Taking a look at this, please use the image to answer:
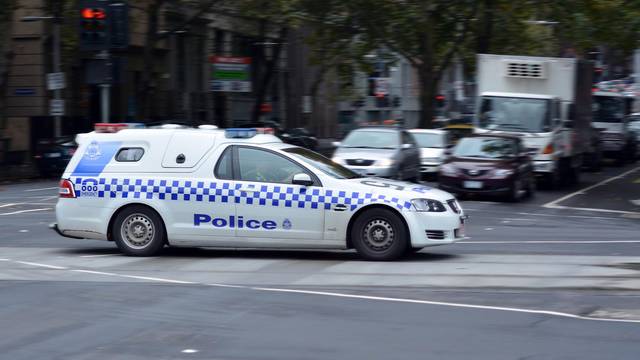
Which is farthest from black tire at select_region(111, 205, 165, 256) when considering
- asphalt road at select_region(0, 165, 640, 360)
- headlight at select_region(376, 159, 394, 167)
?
headlight at select_region(376, 159, 394, 167)

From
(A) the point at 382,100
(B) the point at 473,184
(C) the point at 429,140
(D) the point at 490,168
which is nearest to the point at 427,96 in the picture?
(C) the point at 429,140

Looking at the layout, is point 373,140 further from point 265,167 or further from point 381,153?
point 265,167

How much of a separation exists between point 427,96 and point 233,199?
27995 mm

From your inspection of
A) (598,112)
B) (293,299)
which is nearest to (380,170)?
(293,299)

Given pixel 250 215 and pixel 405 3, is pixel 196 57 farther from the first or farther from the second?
pixel 250 215

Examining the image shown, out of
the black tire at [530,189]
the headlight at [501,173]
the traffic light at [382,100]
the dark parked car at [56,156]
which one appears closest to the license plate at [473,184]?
the headlight at [501,173]

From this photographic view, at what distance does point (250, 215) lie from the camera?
12.7 metres

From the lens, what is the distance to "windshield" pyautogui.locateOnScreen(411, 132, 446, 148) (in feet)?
102

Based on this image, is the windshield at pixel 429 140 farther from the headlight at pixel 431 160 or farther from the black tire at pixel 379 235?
the black tire at pixel 379 235

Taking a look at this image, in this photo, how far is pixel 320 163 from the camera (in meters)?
13.1

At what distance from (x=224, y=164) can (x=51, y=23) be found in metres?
29.5

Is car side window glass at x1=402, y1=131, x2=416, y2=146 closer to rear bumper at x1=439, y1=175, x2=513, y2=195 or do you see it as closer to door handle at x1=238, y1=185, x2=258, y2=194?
rear bumper at x1=439, y1=175, x2=513, y2=195

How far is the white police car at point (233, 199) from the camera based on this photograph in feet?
40.9

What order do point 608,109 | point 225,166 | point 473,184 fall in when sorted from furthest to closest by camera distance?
point 608,109 → point 473,184 → point 225,166
